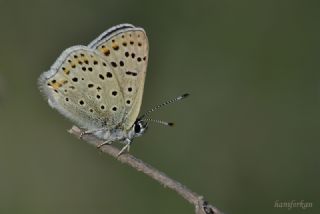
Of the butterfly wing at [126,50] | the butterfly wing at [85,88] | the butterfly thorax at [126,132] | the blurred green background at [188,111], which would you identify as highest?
the blurred green background at [188,111]

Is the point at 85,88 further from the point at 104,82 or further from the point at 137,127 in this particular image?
the point at 137,127

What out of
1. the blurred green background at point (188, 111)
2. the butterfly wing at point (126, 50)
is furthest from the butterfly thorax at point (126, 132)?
the blurred green background at point (188, 111)

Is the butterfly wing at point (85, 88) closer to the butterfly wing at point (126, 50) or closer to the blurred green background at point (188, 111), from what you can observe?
the butterfly wing at point (126, 50)

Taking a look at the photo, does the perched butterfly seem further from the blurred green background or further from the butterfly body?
the blurred green background

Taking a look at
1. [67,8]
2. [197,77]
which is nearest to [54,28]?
[67,8]

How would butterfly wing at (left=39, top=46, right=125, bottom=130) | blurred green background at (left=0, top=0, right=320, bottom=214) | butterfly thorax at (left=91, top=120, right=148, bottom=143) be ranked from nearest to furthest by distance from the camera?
butterfly wing at (left=39, top=46, right=125, bottom=130), butterfly thorax at (left=91, top=120, right=148, bottom=143), blurred green background at (left=0, top=0, right=320, bottom=214)

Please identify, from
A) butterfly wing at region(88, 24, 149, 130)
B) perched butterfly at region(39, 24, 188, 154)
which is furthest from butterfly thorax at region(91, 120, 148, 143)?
butterfly wing at region(88, 24, 149, 130)
